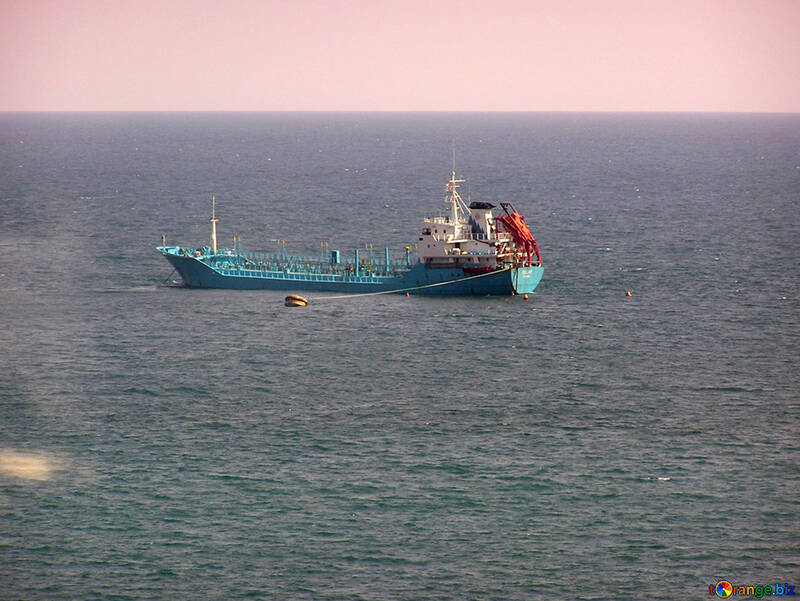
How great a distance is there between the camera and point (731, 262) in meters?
176

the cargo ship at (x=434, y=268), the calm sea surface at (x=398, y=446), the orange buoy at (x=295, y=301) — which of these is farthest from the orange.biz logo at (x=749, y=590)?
the orange buoy at (x=295, y=301)

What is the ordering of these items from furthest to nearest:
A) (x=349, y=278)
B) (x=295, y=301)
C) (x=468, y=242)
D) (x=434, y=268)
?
1. (x=349, y=278)
2. (x=468, y=242)
3. (x=434, y=268)
4. (x=295, y=301)

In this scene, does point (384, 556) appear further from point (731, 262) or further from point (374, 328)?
point (731, 262)

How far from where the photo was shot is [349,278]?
154000 millimetres

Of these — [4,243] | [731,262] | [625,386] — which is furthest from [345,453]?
[4,243]

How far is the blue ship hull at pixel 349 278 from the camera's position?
150 meters

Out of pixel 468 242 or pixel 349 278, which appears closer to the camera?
pixel 468 242

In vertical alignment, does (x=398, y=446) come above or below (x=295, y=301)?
below

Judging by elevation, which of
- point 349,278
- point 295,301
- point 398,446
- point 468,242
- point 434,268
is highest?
point 468,242

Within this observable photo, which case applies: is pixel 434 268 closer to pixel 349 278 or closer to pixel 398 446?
pixel 349 278

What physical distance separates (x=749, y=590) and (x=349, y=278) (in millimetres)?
92628

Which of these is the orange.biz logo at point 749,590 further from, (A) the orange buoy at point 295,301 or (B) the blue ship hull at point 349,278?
(A) the orange buoy at point 295,301

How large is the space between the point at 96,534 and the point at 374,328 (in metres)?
61.8

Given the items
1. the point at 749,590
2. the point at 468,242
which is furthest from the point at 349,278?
the point at 749,590
